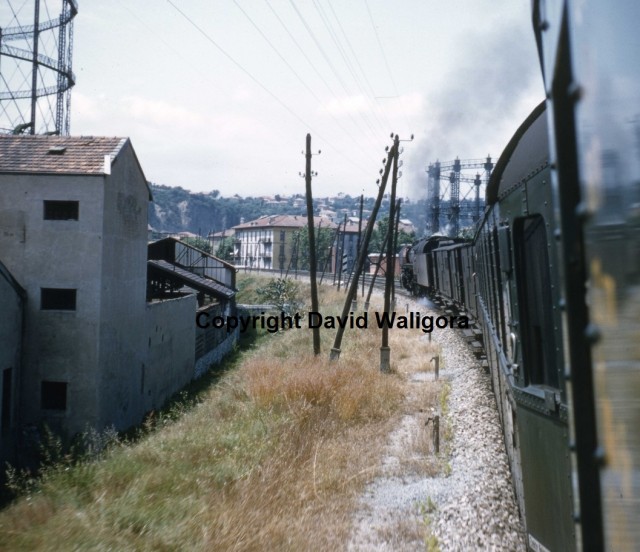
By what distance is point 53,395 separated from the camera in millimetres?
15414

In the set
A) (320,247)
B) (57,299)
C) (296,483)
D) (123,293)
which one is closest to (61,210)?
(57,299)

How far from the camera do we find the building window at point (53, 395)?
15.3 meters

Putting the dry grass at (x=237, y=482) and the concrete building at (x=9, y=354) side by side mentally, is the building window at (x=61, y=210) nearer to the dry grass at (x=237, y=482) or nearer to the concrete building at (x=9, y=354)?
the concrete building at (x=9, y=354)

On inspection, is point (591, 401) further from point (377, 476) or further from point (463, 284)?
point (463, 284)

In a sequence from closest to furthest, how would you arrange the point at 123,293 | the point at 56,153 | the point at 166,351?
the point at 56,153 < the point at 123,293 < the point at 166,351

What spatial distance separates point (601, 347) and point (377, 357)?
1553 cm

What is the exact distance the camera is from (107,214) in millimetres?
15711

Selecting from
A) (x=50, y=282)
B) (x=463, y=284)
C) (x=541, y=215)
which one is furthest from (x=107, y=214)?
(x=541, y=215)

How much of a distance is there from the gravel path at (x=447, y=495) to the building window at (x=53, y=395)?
34.2 ft

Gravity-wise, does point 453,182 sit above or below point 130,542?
above

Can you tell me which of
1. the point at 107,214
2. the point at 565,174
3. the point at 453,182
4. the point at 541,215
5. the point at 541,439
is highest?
the point at 453,182

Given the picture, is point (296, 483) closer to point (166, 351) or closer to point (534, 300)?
point (534, 300)

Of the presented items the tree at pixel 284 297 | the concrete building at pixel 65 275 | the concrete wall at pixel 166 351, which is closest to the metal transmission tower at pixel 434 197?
the tree at pixel 284 297

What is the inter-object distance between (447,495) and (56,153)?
15.0m
